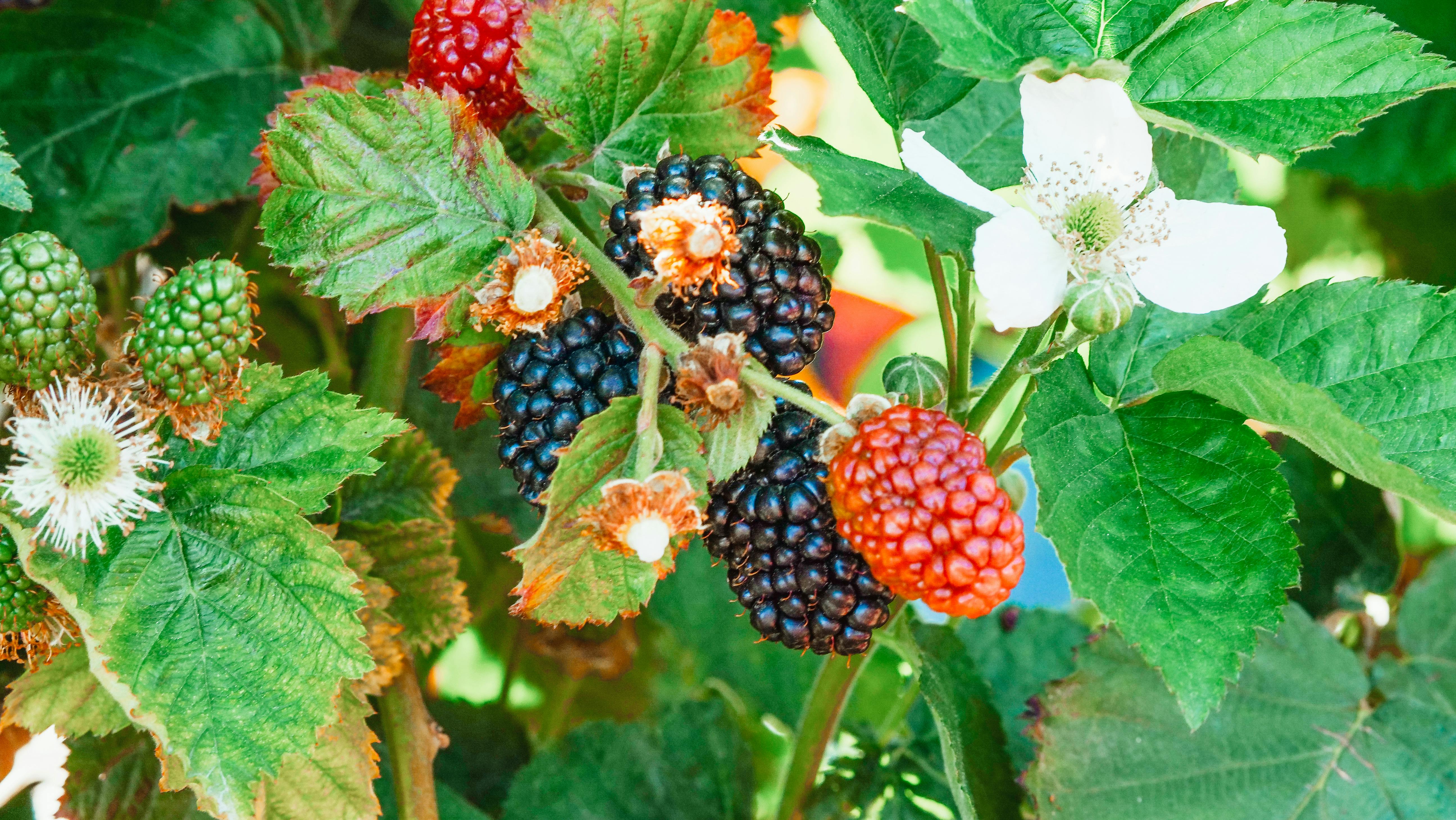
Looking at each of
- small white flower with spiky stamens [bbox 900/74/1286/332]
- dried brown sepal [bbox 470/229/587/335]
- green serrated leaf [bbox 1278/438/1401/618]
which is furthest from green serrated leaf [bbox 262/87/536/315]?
green serrated leaf [bbox 1278/438/1401/618]

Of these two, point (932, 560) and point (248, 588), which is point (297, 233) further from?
point (932, 560)

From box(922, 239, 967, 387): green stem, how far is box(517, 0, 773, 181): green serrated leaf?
0.13 metres

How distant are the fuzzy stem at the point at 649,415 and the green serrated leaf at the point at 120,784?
44 cm

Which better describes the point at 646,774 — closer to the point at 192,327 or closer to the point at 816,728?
the point at 816,728

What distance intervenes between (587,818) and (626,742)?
0.08 metres

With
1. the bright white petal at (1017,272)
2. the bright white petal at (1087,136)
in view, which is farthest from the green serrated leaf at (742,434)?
the bright white petal at (1087,136)

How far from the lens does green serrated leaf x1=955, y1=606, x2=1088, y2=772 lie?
3.46ft

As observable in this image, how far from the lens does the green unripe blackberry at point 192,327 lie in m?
0.49

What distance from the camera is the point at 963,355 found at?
667 mm

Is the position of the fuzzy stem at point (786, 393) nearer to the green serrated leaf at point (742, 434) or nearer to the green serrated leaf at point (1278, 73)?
the green serrated leaf at point (742, 434)

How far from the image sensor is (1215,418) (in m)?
0.61

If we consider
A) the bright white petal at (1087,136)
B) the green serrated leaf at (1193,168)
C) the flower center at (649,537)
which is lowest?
the flower center at (649,537)

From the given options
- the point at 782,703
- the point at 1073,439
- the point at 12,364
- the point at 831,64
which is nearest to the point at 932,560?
the point at 1073,439

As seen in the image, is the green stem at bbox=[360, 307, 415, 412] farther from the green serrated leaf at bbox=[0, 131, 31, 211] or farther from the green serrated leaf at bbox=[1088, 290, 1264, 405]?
the green serrated leaf at bbox=[1088, 290, 1264, 405]
